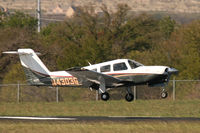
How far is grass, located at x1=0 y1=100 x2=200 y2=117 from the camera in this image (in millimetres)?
34438

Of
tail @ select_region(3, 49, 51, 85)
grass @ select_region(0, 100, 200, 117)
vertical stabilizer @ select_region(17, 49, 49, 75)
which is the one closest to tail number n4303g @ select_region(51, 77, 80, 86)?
tail @ select_region(3, 49, 51, 85)

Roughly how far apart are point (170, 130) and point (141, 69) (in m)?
8.57

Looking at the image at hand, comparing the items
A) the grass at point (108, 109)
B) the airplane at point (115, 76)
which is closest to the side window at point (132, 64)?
the airplane at point (115, 76)

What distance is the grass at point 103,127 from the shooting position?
22.4m

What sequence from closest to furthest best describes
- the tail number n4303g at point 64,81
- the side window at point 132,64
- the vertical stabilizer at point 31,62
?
the side window at point 132,64
the tail number n4303g at point 64,81
the vertical stabilizer at point 31,62

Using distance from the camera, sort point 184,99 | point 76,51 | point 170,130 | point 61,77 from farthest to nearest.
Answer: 1. point 76,51
2. point 184,99
3. point 61,77
4. point 170,130

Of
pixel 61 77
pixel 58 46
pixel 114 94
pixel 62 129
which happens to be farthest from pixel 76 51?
pixel 62 129

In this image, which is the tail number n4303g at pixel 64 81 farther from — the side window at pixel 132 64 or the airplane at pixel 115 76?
the side window at pixel 132 64

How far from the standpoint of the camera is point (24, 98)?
47.0m

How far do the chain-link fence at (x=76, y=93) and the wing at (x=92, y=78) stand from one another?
1364 centimetres

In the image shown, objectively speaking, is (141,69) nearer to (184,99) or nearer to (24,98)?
(184,99)

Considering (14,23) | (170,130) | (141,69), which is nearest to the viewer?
(170,130)

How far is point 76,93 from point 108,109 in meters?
9.28

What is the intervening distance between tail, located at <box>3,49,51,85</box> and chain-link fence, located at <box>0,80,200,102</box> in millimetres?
11082
